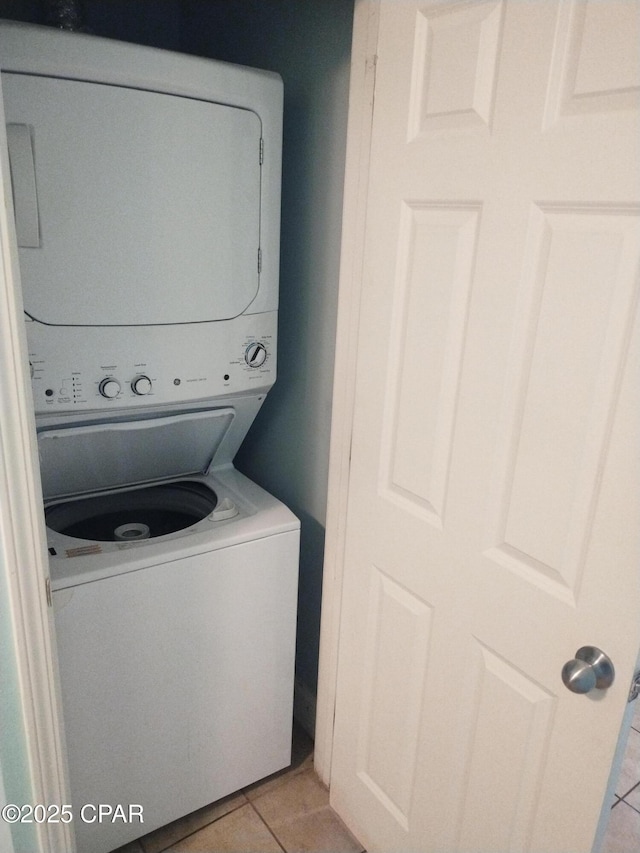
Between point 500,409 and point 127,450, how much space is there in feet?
3.04

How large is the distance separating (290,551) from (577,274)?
950mm

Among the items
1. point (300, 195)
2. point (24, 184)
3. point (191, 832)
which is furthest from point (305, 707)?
point (24, 184)

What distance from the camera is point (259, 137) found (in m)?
1.36

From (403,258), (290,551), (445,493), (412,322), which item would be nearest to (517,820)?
(445,493)

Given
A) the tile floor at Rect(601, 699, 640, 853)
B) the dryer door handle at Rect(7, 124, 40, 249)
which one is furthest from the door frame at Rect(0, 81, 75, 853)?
the tile floor at Rect(601, 699, 640, 853)

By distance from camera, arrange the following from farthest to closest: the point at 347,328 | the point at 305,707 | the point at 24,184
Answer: the point at 305,707
the point at 347,328
the point at 24,184

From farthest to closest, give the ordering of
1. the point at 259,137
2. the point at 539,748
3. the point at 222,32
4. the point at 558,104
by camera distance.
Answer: the point at 222,32 < the point at 259,137 < the point at 539,748 < the point at 558,104

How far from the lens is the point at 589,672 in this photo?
0.92 metres

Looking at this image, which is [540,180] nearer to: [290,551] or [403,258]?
[403,258]

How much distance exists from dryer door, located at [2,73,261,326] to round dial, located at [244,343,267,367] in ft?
0.36

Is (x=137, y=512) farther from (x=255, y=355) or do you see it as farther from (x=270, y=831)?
(x=270, y=831)

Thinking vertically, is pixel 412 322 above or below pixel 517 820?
above

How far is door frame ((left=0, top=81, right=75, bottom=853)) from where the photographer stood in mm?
842

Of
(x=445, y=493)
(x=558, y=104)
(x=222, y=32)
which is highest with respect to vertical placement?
(x=222, y=32)
